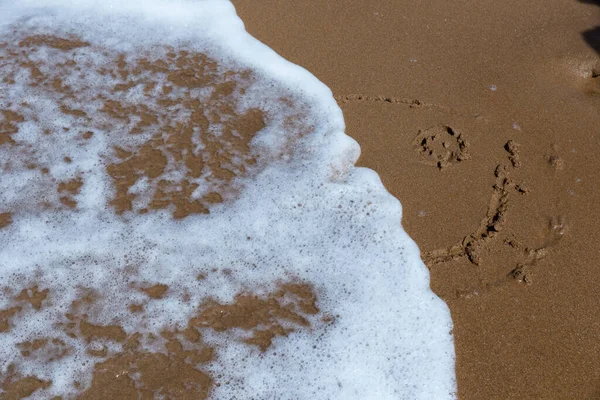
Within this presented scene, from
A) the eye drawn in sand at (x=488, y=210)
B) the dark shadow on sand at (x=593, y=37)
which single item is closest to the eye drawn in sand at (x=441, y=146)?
the eye drawn in sand at (x=488, y=210)

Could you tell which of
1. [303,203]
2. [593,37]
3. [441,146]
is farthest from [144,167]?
[593,37]

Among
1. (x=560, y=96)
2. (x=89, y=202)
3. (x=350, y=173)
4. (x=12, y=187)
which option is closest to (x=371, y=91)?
(x=350, y=173)

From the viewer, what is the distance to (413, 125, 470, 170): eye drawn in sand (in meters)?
2.82

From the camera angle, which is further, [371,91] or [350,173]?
[371,91]

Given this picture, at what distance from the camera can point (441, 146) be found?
9.46 ft

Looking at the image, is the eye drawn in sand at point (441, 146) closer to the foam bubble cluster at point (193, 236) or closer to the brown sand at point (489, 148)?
the brown sand at point (489, 148)

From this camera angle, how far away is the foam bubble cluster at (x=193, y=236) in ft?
7.23

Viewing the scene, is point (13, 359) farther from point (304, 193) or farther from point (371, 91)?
point (371, 91)

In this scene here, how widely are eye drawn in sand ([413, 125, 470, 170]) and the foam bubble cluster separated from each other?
34cm

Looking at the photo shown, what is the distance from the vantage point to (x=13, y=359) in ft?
7.29

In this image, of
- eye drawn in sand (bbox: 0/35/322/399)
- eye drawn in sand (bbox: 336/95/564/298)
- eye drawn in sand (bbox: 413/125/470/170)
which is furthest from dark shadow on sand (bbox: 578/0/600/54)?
eye drawn in sand (bbox: 0/35/322/399)

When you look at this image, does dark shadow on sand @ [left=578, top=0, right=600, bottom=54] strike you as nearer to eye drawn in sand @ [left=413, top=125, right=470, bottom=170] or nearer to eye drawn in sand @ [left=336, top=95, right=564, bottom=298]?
eye drawn in sand @ [left=336, top=95, right=564, bottom=298]

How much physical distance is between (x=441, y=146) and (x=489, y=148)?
0.87 feet

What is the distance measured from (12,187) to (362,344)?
2.03m
